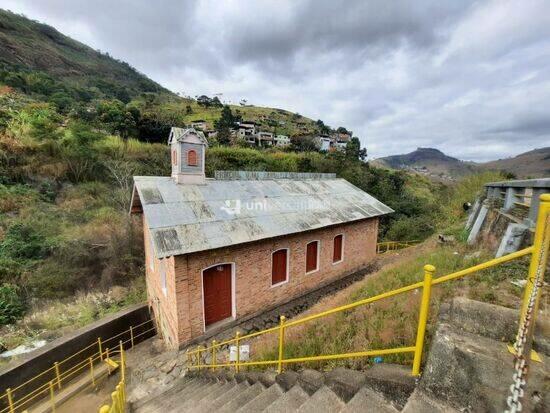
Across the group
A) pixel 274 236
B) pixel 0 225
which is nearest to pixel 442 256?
pixel 274 236

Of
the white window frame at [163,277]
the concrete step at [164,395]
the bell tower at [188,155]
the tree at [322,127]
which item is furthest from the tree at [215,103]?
the concrete step at [164,395]

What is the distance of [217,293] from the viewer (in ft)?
27.0

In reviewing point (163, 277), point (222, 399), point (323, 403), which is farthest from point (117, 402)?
point (163, 277)

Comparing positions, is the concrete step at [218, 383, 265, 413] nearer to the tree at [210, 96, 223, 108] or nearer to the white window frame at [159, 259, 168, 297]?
the white window frame at [159, 259, 168, 297]

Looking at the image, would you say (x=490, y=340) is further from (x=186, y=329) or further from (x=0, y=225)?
(x=0, y=225)

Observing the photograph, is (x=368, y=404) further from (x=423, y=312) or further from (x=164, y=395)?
(x=164, y=395)

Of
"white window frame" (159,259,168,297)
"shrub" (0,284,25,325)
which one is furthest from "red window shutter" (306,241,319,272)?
"shrub" (0,284,25,325)

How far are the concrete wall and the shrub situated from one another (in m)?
2.92

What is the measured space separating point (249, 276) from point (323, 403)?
6.04m

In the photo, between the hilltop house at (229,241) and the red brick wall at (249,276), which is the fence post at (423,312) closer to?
the hilltop house at (229,241)

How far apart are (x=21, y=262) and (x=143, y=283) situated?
496 cm

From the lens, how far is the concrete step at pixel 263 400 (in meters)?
3.57

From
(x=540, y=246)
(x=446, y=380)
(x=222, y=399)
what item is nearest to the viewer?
(x=540, y=246)

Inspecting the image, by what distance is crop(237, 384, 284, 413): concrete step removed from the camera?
3573 millimetres
